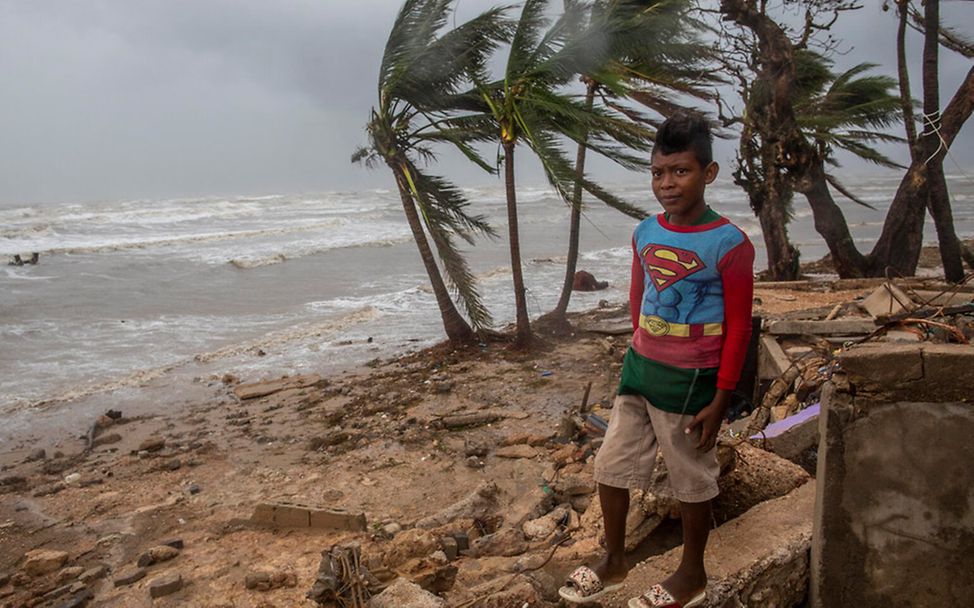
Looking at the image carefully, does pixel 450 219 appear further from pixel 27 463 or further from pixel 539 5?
pixel 27 463

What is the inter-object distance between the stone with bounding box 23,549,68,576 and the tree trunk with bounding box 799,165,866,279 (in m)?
11.3

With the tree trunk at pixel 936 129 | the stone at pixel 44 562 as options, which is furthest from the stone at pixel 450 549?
the tree trunk at pixel 936 129

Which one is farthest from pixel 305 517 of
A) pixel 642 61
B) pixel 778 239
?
pixel 778 239

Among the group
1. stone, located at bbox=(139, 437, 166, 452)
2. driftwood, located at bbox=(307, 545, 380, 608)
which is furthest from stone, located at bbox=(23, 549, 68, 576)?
driftwood, located at bbox=(307, 545, 380, 608)

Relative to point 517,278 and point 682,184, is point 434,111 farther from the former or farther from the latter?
point 682,184

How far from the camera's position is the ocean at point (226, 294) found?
→ 950cm

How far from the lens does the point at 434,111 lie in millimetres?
9375

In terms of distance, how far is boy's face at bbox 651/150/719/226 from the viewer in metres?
2.43

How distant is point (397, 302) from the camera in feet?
45.6

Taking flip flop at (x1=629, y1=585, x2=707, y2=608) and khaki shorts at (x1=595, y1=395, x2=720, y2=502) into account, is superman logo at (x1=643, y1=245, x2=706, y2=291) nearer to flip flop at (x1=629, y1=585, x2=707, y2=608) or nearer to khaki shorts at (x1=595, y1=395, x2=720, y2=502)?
khaki shorts at (x1=595, y1=395, x2=720, y2=502)

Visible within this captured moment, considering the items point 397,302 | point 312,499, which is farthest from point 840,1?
point 312,499

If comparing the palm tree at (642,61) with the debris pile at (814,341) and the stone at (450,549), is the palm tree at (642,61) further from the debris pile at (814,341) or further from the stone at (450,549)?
the stone at (450,549)

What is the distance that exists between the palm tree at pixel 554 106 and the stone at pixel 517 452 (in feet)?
10.2

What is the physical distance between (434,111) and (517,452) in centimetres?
526
